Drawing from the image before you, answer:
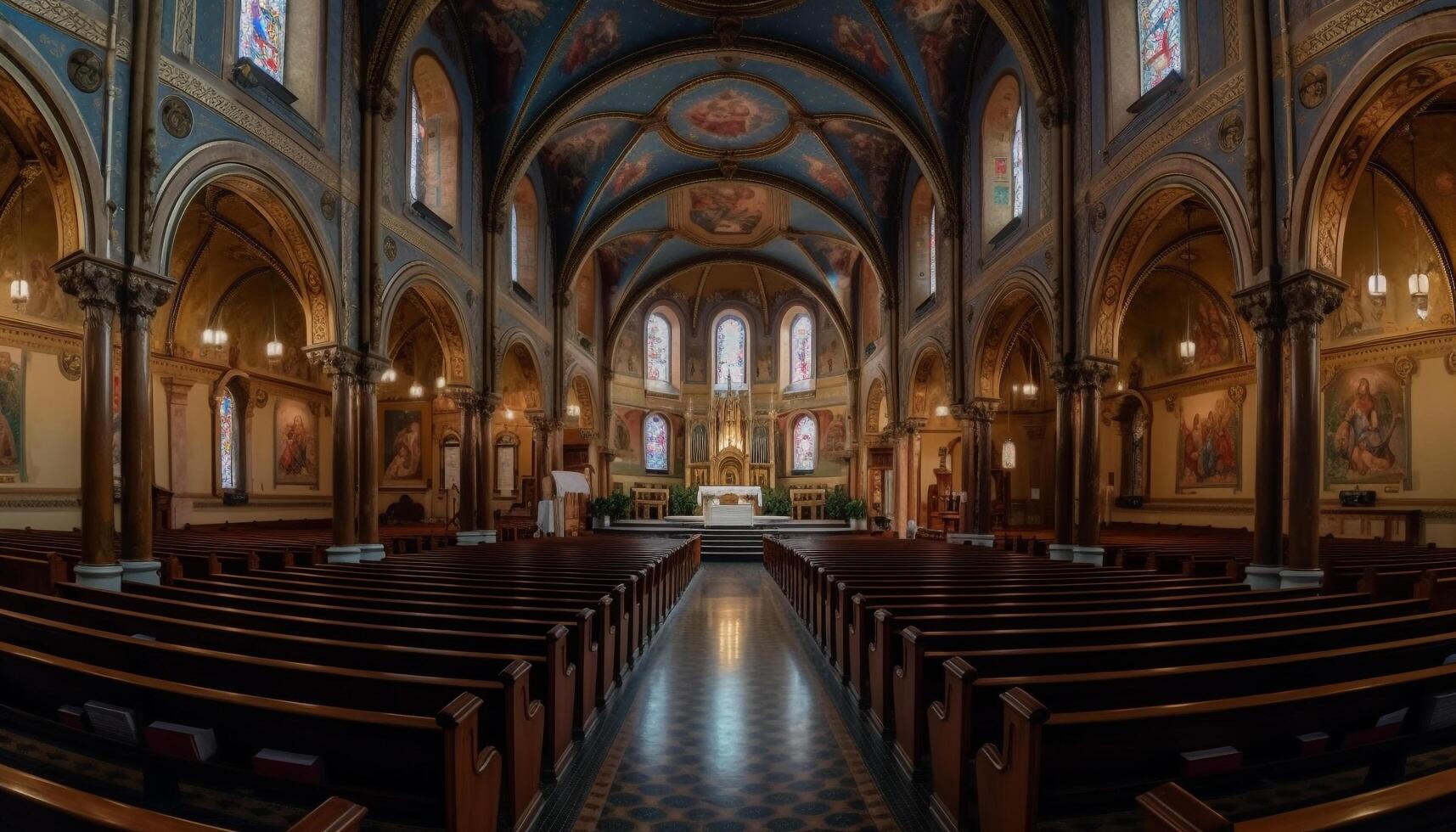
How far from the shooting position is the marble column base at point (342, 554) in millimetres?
13625

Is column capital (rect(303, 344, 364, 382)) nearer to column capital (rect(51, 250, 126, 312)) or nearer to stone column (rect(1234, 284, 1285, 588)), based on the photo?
column capital (rect(51, 250, 126, 312))

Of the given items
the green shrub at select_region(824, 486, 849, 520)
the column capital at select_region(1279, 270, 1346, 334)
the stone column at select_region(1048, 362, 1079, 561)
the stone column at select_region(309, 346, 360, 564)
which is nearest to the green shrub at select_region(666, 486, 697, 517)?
the green shrub at select_region(824, 486, 849, 520)

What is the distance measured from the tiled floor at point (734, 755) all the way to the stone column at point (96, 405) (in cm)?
620

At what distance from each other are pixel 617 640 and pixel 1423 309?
13380 millimetres

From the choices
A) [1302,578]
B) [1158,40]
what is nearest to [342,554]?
[1302,578]

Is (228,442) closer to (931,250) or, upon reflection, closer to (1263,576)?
(931,250)

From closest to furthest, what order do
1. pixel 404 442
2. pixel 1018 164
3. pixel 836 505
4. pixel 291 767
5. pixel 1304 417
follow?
pixel 291 767
pixel 1304 417
pixel 1018 164
pixel 404 442
pixel 836 505

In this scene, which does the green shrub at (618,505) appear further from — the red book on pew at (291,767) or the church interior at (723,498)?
the red book on pew at (291,767)

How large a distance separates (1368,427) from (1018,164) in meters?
9.00

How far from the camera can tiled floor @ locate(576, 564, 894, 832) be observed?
15.7ft

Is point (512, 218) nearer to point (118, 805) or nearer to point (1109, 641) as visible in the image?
point (1109, 641)

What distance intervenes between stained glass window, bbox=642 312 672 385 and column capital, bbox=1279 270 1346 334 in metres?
32.5

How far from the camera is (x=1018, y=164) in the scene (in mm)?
18203

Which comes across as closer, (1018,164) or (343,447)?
(343,447)
